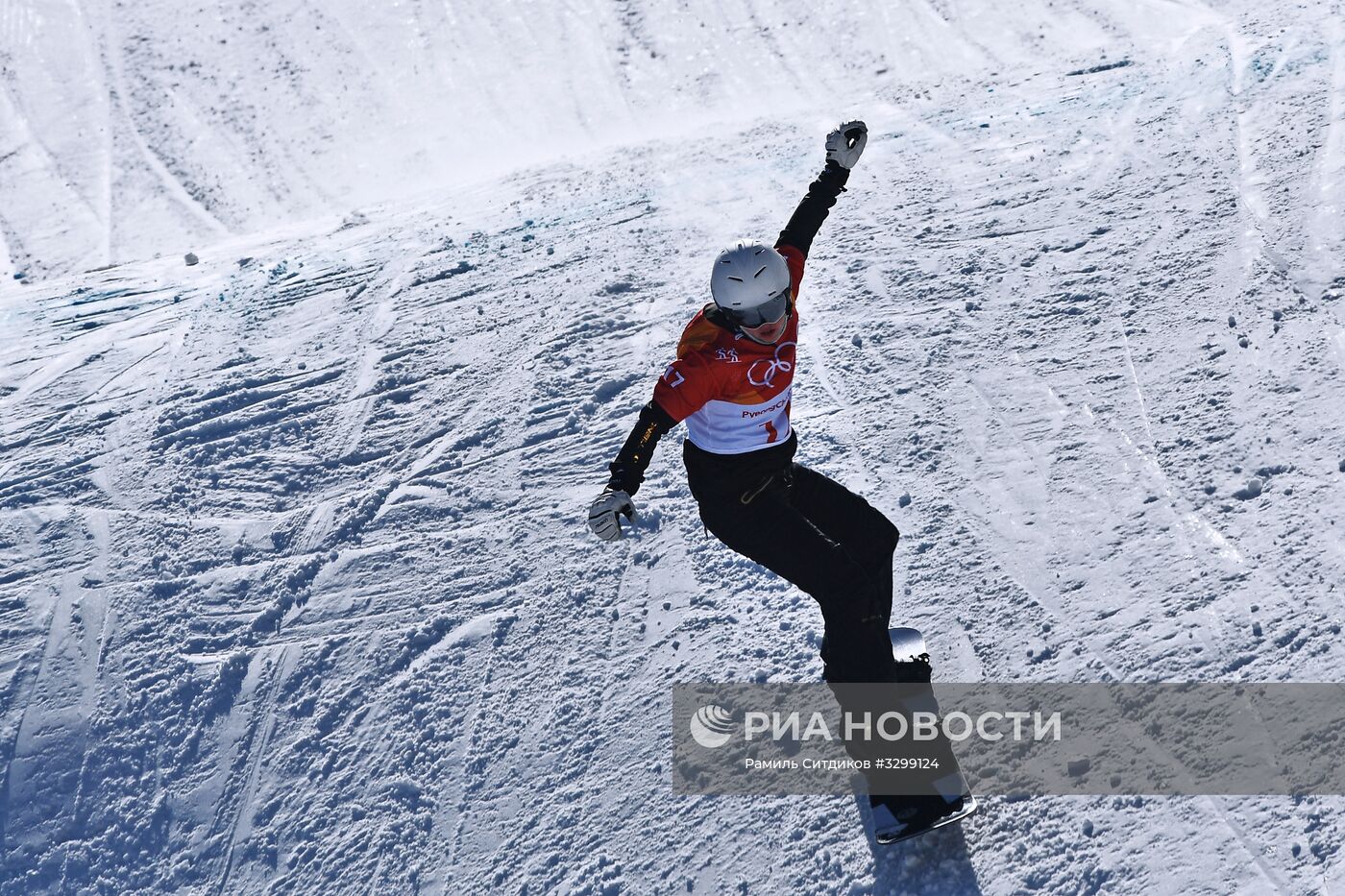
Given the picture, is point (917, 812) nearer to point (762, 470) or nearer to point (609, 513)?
point (762, 470)

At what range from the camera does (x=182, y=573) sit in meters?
6.64

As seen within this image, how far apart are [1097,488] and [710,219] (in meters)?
4.44

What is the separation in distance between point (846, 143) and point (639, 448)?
6.54 feet

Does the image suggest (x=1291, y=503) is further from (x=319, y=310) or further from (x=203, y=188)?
(x=203, y=188)

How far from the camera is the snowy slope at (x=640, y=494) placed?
4.93 meters

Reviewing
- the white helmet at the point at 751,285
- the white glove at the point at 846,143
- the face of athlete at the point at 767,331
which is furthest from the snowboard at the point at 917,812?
the white glove at the point at 846,143

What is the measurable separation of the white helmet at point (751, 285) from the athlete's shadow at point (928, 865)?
81.6 inches

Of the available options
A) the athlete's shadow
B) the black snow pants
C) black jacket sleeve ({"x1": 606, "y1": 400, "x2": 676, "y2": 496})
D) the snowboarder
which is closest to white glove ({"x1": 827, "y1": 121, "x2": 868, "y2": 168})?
the snowboarder

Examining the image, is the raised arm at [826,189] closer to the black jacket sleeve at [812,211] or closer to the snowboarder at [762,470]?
the black jacket sleeve at [812,211]

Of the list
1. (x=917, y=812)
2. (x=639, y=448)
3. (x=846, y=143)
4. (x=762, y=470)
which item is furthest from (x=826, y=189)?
(x=917, y=812)

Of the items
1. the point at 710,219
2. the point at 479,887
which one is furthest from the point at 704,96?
the point at 479,887

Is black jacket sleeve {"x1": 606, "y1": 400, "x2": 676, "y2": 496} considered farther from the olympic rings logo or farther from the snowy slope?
the snowy slope

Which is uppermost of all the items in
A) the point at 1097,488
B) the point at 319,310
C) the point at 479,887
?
the point at 319,310

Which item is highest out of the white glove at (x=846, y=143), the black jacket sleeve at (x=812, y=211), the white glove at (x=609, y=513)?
the white glove at (x=846, y=143)
